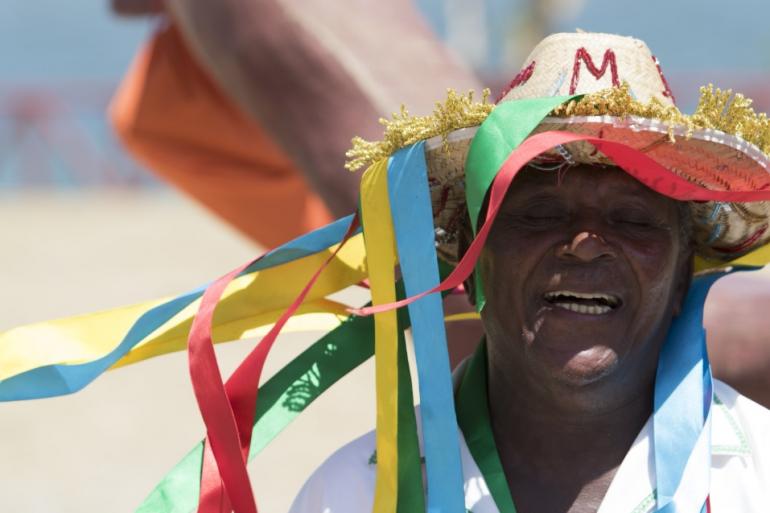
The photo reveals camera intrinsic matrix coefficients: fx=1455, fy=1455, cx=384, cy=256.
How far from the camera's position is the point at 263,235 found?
14.9ft

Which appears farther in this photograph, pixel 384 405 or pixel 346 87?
pixel 346 87

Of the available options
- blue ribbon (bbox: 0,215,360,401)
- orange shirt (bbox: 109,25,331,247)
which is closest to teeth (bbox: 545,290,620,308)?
blue ribbon (bbox: 0,215,360,401)

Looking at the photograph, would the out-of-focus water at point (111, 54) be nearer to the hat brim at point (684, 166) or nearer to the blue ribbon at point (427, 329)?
the hat brim at point (684, 166)

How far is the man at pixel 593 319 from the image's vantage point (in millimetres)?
2090

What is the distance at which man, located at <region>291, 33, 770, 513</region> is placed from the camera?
6.86 feet

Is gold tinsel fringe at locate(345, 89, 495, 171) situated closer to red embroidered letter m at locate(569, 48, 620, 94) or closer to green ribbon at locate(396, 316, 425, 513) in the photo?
red embroidered letter m at locate(569, 48, 620, 94)

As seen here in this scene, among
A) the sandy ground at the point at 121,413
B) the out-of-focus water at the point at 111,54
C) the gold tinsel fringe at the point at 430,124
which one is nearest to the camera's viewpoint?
the gold tinsel fringe at the point at 430,124

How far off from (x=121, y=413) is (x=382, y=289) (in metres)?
3.13

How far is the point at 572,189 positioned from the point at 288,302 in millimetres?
526

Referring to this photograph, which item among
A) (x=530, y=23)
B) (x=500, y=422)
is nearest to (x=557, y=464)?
(x=500, y=422)

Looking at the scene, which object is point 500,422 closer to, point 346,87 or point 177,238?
point 346,87

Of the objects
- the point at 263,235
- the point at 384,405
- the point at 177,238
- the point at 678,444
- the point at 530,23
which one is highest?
the point at 530,23

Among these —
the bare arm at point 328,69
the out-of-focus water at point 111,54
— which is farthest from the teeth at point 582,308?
the out-of-focus water at point 111,54

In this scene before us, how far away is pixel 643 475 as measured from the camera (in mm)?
2164
